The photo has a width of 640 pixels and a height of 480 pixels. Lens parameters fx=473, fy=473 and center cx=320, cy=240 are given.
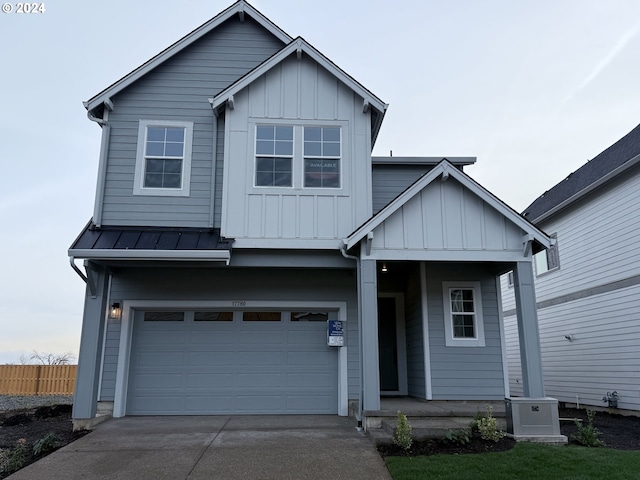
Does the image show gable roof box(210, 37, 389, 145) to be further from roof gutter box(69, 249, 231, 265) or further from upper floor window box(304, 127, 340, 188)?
roof gutter box(69, 249, 231, 265)

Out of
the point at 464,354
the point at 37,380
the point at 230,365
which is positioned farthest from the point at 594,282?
the point at 37,380

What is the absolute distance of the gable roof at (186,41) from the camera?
891 cm

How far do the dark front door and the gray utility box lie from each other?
3.56 metres

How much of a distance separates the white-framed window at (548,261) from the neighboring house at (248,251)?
5227 millimetres

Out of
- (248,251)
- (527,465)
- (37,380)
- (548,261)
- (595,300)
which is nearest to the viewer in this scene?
(527,465)

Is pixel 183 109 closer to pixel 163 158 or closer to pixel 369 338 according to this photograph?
pixel 163 158

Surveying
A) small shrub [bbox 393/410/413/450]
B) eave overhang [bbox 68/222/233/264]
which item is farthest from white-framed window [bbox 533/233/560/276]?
eave overhang [bbox 68/222/233/264]

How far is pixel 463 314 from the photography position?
9242 millimetres

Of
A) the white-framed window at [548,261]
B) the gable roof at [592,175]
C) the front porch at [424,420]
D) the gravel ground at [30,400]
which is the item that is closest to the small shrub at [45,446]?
the front porch at [424,420]

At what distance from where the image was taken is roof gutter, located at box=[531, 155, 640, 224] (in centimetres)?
1007

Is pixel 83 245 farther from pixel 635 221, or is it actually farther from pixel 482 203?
pixel 635 221

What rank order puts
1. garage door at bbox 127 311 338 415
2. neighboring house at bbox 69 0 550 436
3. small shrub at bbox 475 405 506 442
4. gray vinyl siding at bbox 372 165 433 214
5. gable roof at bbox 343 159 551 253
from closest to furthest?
small shrub at bbox 475 405 506 442
gable roof at bbox 343 159 551 253
neighboring house at bbox 69 0 550 436
garage door at bbox 127 311 338 415
gray vinyl siding at bbox 372 165 433 214

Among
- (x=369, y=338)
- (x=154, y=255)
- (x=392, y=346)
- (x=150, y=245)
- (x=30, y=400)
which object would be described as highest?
(x=150, y=245)

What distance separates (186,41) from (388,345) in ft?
24.8
